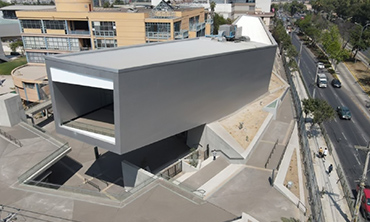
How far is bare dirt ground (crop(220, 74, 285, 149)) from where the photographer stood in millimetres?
26062

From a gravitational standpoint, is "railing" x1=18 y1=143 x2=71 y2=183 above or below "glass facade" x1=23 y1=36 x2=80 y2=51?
below

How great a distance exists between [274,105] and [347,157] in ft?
28.5

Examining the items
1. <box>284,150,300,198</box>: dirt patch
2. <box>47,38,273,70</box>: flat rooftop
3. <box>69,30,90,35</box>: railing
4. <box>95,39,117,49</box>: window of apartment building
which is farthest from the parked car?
<box>69,30,90,35</box>: railing

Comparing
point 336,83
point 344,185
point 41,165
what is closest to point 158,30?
point 41,165

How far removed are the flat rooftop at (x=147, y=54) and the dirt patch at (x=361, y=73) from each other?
102 feet

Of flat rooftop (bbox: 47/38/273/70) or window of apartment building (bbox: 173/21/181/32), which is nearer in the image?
flat rooftop (bbox: 47/38/273/70)

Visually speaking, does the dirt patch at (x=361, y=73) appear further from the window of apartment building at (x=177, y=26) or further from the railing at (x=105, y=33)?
the railing at (x=105, y=33)

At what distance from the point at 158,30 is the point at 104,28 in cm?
830

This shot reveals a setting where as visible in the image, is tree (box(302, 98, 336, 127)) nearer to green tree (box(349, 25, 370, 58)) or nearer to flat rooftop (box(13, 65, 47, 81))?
flat rooftop (box(13, 65, 47, 81))

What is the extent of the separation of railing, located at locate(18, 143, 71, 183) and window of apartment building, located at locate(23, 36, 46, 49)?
29.5 meters

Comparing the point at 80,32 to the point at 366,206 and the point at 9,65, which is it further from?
the point at 366,206

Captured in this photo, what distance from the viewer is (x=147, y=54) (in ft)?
77.7

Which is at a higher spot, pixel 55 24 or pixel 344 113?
pixel 55 24

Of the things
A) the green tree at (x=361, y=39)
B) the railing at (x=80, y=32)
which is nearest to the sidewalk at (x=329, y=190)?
the railing at (x=80, y=32)
